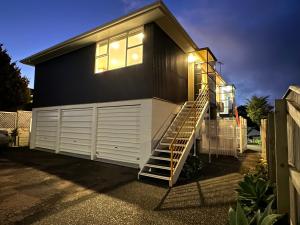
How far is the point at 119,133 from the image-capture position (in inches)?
321

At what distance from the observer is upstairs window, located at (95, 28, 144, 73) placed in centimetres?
819

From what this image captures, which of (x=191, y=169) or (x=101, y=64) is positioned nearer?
(x=191, y=169)

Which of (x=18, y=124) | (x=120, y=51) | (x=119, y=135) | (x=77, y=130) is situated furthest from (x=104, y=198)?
(x=18, y=124)

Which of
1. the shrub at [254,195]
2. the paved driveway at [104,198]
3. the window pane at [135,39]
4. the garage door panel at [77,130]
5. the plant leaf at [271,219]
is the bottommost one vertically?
the paved driveway at [104,198]

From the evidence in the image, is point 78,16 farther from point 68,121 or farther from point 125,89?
point 125,89

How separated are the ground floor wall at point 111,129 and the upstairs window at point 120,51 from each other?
1859mm

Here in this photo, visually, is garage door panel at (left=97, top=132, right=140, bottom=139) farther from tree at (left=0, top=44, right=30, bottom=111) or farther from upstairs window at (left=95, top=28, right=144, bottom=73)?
tree at (left=0, top=44, right=30, bottom=111)

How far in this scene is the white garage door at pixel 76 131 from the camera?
931cm

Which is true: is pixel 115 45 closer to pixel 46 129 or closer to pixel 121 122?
pixel 121 122

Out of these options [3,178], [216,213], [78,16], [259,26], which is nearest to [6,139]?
[3,178]

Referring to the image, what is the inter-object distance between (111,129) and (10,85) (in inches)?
502

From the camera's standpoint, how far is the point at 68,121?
10.3 metres

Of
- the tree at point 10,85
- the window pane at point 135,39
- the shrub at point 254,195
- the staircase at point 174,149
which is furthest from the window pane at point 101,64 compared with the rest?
the tree at point 10,85

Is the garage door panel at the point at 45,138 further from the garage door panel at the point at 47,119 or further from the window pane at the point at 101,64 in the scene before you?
the window pane at the point at 101,64
